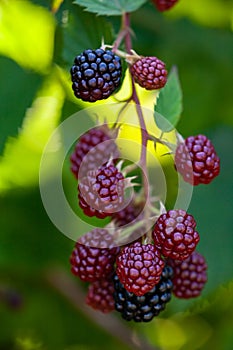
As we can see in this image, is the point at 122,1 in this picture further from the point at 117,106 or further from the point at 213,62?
the point at 213,62

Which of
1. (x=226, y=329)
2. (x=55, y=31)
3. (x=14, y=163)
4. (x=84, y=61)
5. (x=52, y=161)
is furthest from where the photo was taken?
(x=226, y=329)

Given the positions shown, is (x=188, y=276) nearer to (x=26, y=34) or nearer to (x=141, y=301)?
(x=141, y=301)

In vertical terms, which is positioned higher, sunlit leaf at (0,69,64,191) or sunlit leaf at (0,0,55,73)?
sunlit leaf at (0,0,55,73)

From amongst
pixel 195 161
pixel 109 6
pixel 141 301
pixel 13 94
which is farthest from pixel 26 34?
pixel 141 301

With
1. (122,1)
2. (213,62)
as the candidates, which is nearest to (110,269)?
(122,1)

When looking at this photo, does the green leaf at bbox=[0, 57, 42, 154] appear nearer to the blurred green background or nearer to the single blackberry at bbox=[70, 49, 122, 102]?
the blurred green background

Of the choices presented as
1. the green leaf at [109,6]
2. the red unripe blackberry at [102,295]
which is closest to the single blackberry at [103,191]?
the red unripe blackberry at [102,295]

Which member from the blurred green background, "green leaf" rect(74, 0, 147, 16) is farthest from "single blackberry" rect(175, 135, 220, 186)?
the blurred green background
